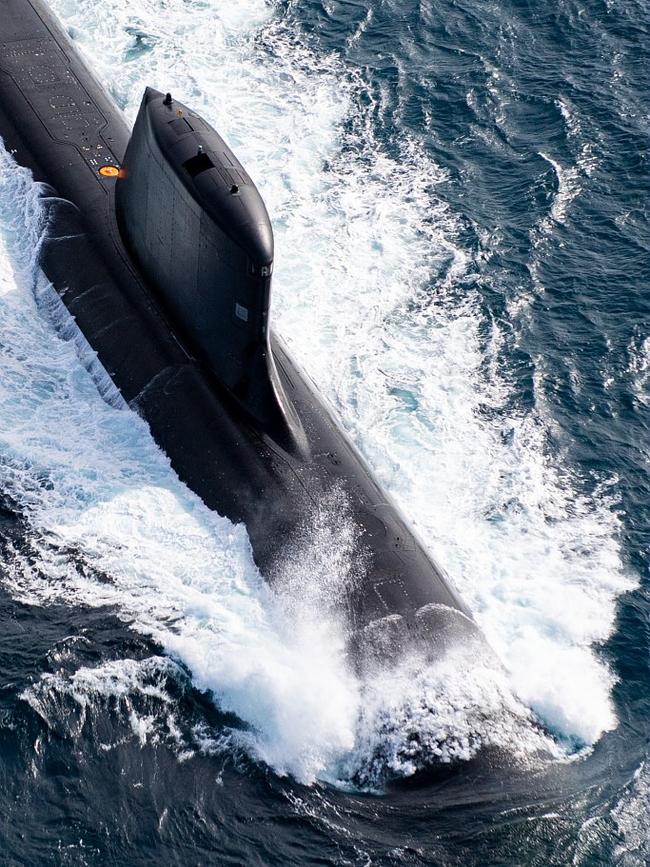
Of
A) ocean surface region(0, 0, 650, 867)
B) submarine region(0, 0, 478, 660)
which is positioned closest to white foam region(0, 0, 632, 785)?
ocean surface region(0, 0, 650, 867)

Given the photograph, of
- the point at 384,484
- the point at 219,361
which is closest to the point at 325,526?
the point at 384,484

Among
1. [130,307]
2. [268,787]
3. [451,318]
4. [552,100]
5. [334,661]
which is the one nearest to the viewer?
[268,787]

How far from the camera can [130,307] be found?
22953 millimetres

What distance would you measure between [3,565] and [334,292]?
11.3 meters

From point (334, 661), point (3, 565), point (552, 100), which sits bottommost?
point (3, 565)

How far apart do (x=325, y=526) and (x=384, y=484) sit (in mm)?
2722

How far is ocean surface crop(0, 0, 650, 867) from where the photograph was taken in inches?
640

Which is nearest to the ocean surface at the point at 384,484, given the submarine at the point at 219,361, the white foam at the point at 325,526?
the white foam at the point at 325,526

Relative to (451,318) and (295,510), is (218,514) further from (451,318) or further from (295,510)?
(451,318)

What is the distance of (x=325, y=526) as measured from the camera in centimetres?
1977

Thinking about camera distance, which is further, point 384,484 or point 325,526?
point 384,484

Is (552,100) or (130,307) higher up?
(552,100)

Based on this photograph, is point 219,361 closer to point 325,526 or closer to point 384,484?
point 325,526

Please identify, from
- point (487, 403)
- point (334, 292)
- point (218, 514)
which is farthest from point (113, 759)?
point (334, 292)
